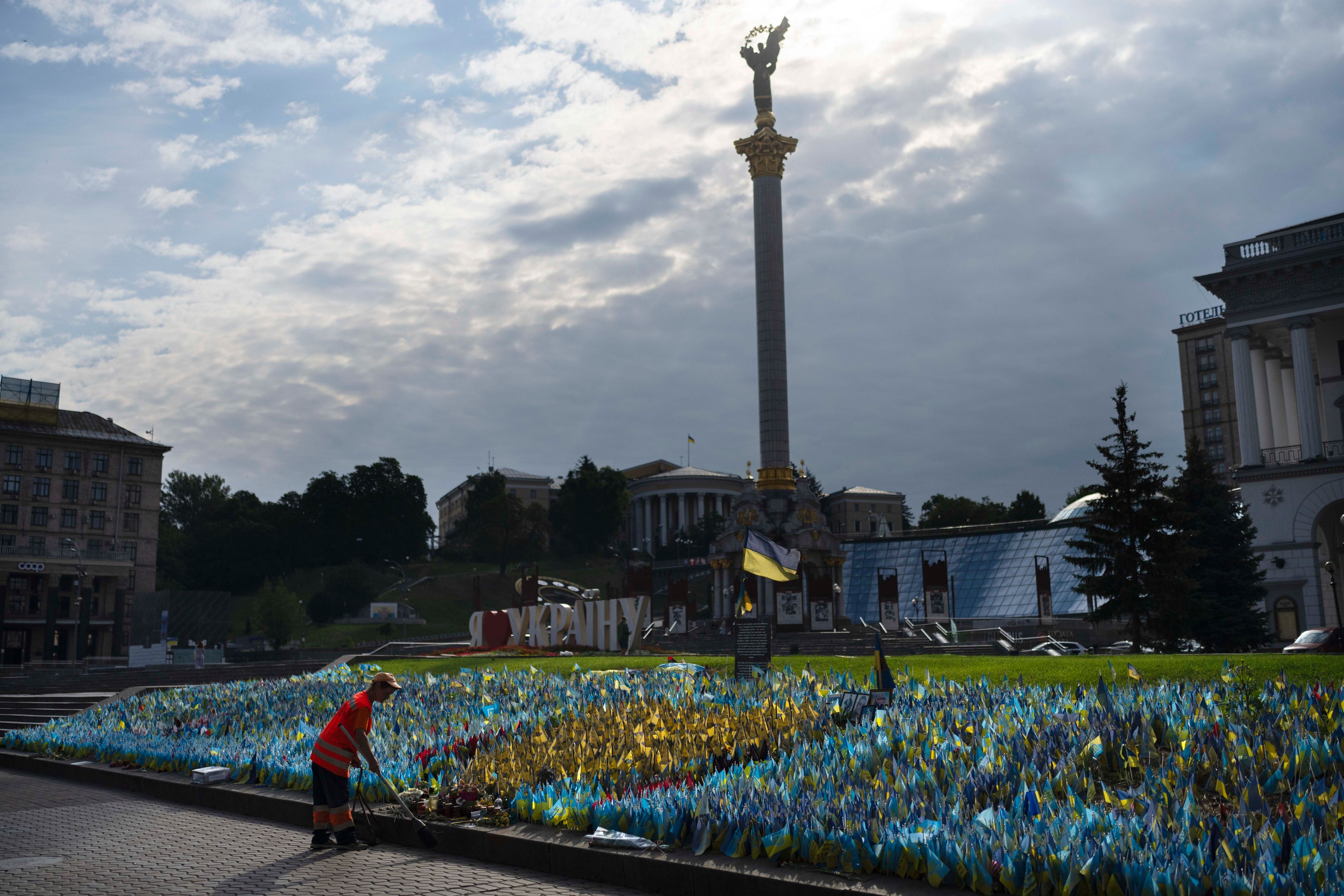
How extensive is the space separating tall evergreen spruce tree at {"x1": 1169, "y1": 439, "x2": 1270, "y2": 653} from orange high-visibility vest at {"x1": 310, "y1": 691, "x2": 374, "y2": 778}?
31467mm

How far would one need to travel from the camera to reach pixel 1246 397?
4794 centimetres

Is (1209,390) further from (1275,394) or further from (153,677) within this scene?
(153,677)

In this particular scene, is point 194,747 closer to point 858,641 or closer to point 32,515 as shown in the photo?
point 858,641

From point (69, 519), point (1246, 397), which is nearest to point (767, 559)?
point (1246, 397)

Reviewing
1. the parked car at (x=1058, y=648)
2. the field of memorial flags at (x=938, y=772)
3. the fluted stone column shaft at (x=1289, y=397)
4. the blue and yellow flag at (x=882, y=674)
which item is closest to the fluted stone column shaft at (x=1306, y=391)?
the fluted stone column shaft at (x=1289, y=397)

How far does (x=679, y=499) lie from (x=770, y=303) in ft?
260

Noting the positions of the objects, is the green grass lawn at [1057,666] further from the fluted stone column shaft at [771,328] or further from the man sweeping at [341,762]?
the fluted stone column shaft at [771,328]

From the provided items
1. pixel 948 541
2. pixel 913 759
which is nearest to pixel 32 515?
pixel 948 541

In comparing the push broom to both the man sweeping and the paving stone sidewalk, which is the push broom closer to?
the man sweeping

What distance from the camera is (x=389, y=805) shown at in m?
12.1

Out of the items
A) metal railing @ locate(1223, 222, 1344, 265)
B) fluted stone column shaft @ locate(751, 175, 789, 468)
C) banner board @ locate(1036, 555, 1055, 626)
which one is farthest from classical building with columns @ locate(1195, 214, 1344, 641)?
fluted stone column shaft @ locate(751, 175, 789, 468)

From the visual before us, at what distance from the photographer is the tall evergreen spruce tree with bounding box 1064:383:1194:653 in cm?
3103

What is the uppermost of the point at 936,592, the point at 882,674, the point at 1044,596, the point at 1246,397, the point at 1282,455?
the point at 1246,397

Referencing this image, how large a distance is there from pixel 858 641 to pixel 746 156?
3265 cm
